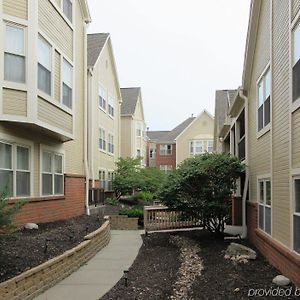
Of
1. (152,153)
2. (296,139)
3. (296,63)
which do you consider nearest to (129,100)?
(152,153)

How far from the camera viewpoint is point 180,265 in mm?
10234

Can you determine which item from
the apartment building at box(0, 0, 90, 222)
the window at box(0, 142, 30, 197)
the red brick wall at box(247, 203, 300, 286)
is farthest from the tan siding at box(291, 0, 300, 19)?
the window at box(0, 142, 30, 197)

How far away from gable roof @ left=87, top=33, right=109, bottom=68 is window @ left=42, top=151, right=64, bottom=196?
10906 millimetres

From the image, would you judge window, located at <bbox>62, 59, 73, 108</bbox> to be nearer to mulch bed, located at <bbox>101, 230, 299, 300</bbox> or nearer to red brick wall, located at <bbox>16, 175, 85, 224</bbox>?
red brick wall, located at <bbox>16, 175, 85, 224</bbox>

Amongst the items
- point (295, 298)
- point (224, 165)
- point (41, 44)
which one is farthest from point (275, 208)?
point (41, 44)

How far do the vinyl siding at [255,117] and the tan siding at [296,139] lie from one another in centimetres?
267

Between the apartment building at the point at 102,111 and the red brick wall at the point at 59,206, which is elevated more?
the apartment building at the point at 102,111

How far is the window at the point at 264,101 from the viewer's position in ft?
36.8

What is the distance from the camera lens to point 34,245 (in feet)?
31.9

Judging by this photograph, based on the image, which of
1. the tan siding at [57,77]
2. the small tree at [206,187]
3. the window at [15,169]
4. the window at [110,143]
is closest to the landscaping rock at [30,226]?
the window at [15,169]

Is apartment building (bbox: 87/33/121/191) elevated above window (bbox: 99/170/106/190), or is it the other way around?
apartment building (bbox: 87/33/121/191)

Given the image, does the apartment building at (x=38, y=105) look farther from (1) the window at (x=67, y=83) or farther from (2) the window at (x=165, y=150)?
(2) the window at (x=165, y=150)

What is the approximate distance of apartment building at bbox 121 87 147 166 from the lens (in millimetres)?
43656

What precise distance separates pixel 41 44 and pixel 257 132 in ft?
22.3
